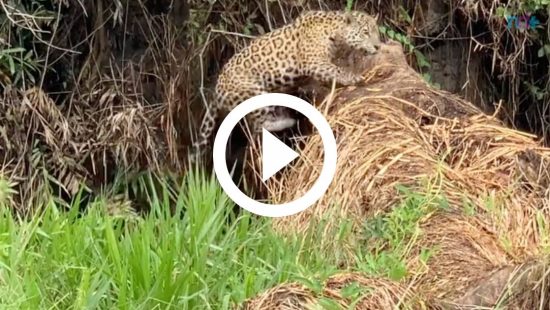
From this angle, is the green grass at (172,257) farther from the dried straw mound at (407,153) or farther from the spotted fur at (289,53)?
the spotted fur at (289,53)

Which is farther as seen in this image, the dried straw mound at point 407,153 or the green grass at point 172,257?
the dried straw mound at point 407,153

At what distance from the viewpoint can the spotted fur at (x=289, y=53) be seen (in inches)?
274

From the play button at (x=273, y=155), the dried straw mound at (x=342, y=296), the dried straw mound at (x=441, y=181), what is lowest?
the play button at (x=273, y=155)

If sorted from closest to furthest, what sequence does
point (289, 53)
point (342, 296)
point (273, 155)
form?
point (342, 296) < point (273, 155) < point (289, 53)

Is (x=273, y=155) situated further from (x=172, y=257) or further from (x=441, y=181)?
(x=172, y=257)

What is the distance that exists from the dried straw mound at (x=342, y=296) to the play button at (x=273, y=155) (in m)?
1.82

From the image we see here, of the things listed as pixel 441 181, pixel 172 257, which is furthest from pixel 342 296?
pixel 441 181

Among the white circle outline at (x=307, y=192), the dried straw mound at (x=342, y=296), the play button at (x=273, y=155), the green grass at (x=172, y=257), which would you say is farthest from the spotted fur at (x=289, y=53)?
the dried straw mound at (x=342, y=296)

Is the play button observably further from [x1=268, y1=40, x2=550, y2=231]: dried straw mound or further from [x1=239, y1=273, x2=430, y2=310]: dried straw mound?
[x1=239, y1=273, x2=430, y2=310]: dried straw mound

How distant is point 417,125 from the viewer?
601 centimetres

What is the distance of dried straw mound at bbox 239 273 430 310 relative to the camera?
422cm

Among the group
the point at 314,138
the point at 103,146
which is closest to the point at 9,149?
the point at 103,146

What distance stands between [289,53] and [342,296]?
2982mm

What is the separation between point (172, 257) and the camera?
4.58 m
